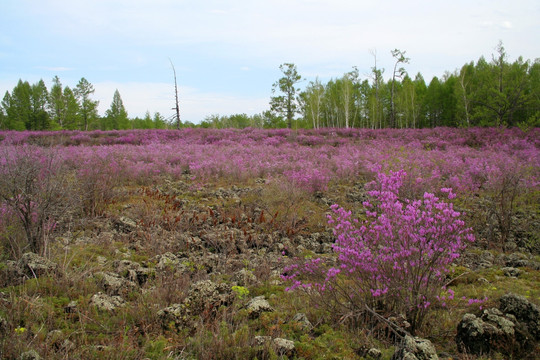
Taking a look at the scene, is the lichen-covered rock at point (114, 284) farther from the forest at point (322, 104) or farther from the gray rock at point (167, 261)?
the forest at point (322, 104)

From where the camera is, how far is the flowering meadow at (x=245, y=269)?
2543mm

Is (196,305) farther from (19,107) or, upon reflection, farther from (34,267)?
(19,107)

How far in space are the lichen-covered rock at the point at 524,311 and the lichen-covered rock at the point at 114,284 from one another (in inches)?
133

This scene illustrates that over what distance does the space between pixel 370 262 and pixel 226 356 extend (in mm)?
1337

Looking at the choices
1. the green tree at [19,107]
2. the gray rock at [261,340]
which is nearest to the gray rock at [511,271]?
the gray rock at [261,340]

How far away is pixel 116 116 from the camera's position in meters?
64.4

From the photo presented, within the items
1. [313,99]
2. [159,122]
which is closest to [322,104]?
[313,99]

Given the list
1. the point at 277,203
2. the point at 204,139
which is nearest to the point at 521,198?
the point at 277,203

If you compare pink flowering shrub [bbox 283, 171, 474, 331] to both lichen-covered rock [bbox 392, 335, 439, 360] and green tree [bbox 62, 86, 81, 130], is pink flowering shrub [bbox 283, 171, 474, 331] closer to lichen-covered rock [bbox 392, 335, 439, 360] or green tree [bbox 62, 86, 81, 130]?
lichen-covered rock [bbox 392, 335, 439, 360]

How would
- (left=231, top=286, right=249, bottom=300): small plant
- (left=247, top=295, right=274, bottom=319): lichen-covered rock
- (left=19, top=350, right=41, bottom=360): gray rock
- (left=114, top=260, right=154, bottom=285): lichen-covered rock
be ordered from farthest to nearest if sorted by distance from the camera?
(left=114, top=260, right=154, bottom=285): lichen-covered rock, (left=231, top=286, right=249, bottom=300): small plant, (left=247, top=295, right=274, bottom=319): lichen-covered rock, (left=19, top=350, right=41, bottom=360): gray rock

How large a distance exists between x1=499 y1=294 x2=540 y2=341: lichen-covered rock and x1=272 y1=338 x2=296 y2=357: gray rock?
1.72 meters

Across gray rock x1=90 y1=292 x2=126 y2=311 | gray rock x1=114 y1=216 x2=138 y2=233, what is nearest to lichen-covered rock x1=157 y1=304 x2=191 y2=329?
gray rock x1=90 y1=292 x2=126 y2=311

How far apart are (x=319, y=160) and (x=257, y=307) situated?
32.3 feet

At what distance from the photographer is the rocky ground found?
7.80 feet
